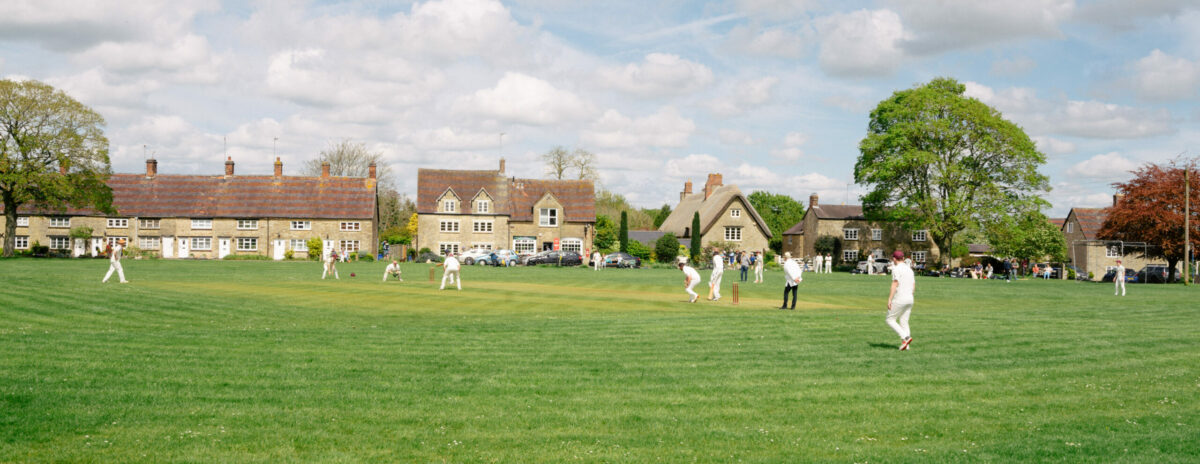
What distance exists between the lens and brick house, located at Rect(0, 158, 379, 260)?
70.2 meters

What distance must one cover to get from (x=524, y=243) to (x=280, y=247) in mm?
22118

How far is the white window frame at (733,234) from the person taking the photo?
77250mm

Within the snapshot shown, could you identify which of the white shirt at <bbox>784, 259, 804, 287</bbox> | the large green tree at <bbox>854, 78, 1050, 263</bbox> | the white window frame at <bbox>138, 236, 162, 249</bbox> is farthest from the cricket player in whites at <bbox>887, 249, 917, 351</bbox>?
the white window frame at <bbox>138, 236, 162, 249</bbox>

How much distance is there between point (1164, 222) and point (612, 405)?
54740 millimetres

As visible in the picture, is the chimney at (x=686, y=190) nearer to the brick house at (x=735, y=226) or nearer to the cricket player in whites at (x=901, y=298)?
the brick house at (x=735, y=226)

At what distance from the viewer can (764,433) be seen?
814 centimetres

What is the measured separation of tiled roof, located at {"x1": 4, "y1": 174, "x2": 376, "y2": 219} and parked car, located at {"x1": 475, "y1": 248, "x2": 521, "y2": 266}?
16340mm

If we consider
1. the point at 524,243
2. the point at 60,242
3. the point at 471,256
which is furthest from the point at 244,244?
the point at 524,243

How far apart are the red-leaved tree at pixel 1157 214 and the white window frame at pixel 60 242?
84.0m

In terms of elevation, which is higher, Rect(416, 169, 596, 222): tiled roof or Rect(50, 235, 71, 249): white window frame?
Rect(416, 169, 596, 222): tiled roof

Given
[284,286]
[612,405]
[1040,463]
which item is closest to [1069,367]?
[1040,463]

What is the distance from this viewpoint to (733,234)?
7731 cm

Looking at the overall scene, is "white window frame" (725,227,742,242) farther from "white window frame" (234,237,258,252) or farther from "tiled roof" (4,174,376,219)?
"white window frame" (234,237,258,252)

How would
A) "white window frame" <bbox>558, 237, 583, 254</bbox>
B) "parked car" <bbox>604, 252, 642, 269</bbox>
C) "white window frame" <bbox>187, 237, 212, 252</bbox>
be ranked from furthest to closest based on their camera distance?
"white window frame" <bbox>558, 237, 583, 254</bbox> < "white window frame" <bbox>187, 237, 212, 252</bbox> < "parked car" <bbox>604, 252, 642, 269</bbox>
